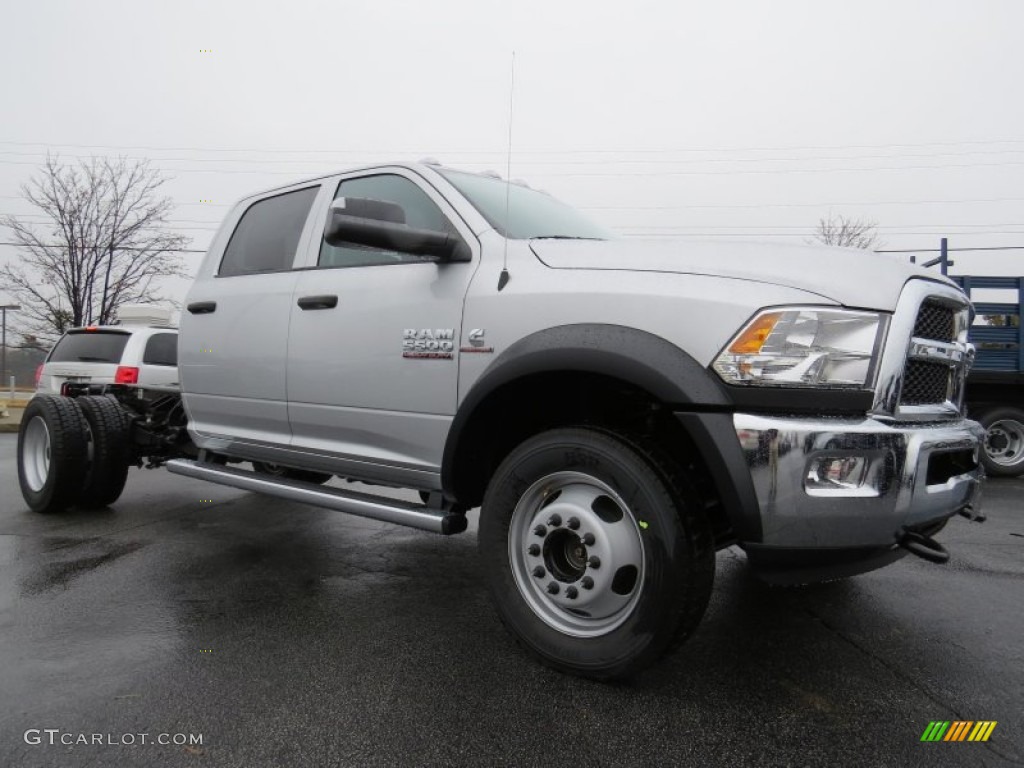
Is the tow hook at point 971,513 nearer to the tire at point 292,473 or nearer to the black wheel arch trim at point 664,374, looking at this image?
the black wheel arch trim at point 664,374

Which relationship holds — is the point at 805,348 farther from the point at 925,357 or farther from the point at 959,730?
the point at 959,730

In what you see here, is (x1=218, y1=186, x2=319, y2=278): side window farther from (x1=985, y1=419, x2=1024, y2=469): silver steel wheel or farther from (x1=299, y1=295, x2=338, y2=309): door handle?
(x1=985, y1=419, x2=1024, y2=469): silver steel wheel

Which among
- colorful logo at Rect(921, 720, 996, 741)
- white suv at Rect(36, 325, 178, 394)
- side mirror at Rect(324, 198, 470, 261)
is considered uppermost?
side mirror at Rect(324, 198, 470, 261)

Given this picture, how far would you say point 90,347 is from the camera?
7785mm

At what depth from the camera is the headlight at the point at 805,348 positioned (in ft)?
7.14

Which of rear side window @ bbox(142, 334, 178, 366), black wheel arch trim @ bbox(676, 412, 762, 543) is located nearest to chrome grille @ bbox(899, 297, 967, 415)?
black wheel arch trim @ bbox(676, 412, 762, 543)

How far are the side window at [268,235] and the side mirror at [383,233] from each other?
1.11 metres

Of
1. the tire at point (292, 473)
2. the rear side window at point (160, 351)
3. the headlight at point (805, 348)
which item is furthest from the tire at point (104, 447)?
the headlight at point (805, 348)

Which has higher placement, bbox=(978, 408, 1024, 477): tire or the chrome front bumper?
the chrome front bumper

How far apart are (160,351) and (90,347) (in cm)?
130

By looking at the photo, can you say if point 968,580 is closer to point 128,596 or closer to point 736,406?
point 736,406

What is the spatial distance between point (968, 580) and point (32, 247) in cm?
3093

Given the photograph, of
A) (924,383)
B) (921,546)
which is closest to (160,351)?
(924,383)

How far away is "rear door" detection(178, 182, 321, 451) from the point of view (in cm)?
380
